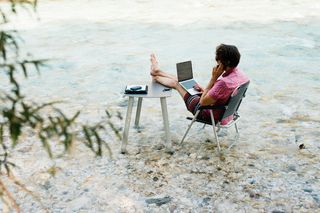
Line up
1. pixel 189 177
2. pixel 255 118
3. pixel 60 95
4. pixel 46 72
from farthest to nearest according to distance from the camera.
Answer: pixel 46 72, pixel 60 95, pixel 255 118, pixel 189 177

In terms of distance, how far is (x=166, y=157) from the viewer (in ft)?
16.7

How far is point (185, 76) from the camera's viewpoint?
18.3 feet

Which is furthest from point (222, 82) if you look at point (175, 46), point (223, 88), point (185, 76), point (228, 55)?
point (175, 46)

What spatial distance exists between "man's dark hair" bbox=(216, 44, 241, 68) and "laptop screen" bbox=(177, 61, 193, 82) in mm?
648

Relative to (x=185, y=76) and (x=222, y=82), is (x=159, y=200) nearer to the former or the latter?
(x=222, y=82)

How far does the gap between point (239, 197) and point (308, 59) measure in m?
5.88

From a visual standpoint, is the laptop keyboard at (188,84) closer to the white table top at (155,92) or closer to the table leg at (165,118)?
the white table top at (155,92)

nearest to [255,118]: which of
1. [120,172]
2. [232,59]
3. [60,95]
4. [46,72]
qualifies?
[232,59]

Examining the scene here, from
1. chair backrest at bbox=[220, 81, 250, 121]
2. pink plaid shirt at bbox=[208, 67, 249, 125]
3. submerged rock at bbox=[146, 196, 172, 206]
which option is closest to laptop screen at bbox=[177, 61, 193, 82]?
pink plaid shirt at bbox=[208, 67, 249, 125]

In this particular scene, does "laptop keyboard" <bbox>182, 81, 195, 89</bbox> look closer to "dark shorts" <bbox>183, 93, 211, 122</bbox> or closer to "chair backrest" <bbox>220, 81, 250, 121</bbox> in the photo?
"dark shorts" <bbox>183, 93, 211, 122</bbox>

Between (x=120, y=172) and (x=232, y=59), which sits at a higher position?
(x=232, y=59)

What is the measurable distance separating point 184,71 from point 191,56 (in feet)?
14.1

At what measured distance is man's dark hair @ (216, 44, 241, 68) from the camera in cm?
488

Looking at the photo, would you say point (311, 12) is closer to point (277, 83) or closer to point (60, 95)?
point (277, 83)
